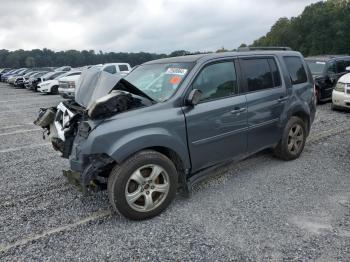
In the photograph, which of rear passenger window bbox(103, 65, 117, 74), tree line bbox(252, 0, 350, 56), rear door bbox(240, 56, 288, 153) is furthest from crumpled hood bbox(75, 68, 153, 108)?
tree line bbox(252, 0, 350, 56)

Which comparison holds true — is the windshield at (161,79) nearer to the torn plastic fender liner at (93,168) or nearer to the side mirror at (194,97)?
the side mirror at (194,97)

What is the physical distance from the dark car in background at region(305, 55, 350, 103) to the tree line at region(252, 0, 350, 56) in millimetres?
49200

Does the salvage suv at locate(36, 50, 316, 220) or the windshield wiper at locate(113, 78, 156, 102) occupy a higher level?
the windshield wiper at locate(113, 78, 156, 102)

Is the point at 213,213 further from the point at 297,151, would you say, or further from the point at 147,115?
the point at 297,151

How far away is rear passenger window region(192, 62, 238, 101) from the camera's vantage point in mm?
4023

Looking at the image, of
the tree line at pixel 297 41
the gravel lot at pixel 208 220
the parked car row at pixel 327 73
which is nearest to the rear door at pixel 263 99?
the gravel lot at pixel 208 220

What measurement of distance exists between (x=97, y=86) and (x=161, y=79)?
2.72 feet

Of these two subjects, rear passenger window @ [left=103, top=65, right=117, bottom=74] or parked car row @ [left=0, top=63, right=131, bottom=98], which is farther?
rear passenger window @ [left=103, top=65, right=117, bottom=74]

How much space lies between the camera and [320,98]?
10984mm

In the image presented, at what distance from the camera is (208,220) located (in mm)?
3578

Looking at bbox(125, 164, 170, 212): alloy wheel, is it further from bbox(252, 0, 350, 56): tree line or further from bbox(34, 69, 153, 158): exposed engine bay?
bbox(252, 0, 350, 56): tree line

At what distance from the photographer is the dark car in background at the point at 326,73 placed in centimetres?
1082

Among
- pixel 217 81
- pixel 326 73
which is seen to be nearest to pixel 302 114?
pixel 217 81

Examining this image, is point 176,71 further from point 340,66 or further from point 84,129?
point 340,66
